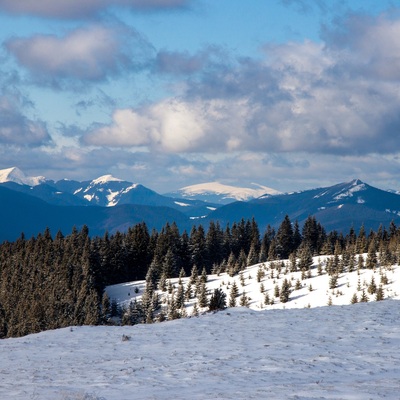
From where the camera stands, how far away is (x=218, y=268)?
9762cm

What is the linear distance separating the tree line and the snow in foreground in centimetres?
4382

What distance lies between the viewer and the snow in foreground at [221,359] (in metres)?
16.2

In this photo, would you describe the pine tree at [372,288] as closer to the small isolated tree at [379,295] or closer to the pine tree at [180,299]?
the small isolated tree at [379,295]

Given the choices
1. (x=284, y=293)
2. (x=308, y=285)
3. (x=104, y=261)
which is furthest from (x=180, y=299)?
(x=104, y=261)

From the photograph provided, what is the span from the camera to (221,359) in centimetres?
2095

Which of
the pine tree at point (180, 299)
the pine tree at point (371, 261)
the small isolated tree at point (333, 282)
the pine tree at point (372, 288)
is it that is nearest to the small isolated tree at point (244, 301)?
the pine tree at point (180, 299)

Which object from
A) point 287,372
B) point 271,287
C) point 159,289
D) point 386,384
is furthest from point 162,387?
point 159,289

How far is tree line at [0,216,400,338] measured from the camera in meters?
76.1

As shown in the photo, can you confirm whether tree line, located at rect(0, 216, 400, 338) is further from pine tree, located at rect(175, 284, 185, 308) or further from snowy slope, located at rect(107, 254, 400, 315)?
pine tree, located at rect(175, 284, 185, 308)

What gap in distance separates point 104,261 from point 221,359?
89.0 meters

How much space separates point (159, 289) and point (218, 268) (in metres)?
13.3

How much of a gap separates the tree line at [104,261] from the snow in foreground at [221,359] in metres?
43.8

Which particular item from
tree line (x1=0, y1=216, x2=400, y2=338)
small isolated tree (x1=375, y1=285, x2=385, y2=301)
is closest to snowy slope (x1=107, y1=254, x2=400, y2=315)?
small isolated tree (x1=375, y1=285, x2=385, y2=301)

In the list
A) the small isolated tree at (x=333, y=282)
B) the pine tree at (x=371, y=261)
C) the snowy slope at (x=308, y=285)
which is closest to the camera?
the snowy slope at (x=308, y=285)
